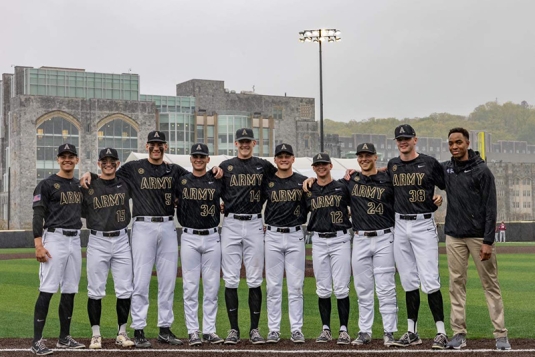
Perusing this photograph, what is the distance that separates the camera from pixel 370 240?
8211mm

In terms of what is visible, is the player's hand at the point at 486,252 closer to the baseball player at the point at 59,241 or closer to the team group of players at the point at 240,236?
the team group of players at the point at 240,236

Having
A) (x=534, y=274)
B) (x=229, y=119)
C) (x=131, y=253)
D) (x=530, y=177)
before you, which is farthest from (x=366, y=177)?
(x=530, y=177)

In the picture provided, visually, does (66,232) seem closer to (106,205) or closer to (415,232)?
(106,205)

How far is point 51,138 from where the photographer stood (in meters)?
65.2

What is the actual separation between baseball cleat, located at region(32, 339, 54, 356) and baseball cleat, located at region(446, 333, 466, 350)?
409 cm

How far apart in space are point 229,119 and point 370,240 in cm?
6879

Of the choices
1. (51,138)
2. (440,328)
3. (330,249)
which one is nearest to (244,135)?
(330,249)

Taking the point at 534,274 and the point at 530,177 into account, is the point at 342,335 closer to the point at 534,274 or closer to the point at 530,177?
the point at 534,274

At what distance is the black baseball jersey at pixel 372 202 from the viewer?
823 centimetres

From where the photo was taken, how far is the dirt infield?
24.5ft

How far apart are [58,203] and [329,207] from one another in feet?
9.76

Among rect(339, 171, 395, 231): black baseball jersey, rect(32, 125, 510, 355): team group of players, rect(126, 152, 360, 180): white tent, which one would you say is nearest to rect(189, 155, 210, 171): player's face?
rect(32, 125, 510, 355): team group of players

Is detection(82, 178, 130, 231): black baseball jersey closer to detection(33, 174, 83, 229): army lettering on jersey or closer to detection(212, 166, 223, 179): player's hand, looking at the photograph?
detection(33, 174, 83, 229): army lettering on jersey

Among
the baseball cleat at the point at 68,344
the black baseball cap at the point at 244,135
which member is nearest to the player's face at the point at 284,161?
the black baseball cap at the point at 244,135
